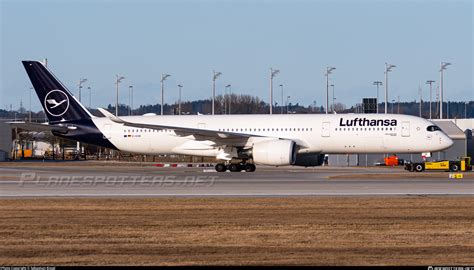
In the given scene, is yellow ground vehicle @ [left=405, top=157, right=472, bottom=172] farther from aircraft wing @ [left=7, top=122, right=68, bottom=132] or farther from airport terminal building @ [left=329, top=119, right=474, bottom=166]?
aircraft wing @ [left=7, top=122, right=68, bottom=132]

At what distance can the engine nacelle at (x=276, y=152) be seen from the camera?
160 ft

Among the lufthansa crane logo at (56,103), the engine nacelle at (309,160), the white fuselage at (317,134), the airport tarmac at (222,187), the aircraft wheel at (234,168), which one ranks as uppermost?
the lufthansa crane logo at (56,103)

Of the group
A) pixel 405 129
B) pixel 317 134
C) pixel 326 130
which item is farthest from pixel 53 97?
pixel 405 129

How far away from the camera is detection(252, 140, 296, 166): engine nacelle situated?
48625 millimetres

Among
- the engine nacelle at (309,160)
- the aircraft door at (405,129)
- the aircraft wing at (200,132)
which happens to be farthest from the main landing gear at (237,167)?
the aircraft door at (405,129)

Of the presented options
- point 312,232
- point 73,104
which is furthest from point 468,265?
point 73,104

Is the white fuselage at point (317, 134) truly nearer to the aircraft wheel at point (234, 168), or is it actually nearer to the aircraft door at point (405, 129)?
the aircraft door at point (405, 129)

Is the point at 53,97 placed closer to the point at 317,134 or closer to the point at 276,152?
the point at 276,152

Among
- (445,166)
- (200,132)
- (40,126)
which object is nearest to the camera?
(200,132)

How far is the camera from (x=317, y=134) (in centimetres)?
5125

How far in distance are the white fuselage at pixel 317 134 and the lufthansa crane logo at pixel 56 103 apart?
4.49 metres

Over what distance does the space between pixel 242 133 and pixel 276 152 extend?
467 centimetres

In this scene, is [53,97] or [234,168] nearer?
[234,168]

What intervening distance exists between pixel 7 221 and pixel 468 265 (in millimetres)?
12333
